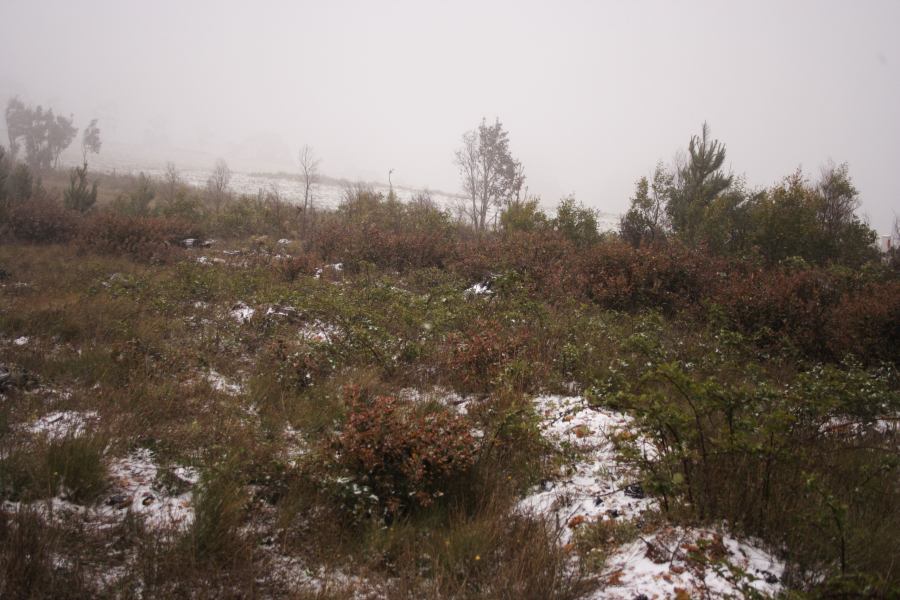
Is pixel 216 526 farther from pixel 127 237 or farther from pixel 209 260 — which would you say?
pixel 127 237

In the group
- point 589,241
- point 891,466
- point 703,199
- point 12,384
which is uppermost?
point 703,199

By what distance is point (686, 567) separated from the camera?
2.33m

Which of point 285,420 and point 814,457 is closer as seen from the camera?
point 814,457

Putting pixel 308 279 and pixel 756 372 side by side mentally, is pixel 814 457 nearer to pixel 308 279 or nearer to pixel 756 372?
pixel 756 372

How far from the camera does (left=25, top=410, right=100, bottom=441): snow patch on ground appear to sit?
338 cm

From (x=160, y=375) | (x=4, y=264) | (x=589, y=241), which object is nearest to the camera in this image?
(x=160, y=375)

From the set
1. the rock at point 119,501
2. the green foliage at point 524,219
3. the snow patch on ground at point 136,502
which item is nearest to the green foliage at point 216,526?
the snow patch on ground at point 136,502

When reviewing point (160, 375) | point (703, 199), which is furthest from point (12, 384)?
point (703, 199)

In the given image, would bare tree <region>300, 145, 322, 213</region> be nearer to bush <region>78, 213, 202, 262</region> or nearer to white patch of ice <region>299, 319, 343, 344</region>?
bush <region>78, 213, 202, 262</region>

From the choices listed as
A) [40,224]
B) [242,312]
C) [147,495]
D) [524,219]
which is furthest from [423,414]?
[40,224]

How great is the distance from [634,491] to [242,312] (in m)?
6.72

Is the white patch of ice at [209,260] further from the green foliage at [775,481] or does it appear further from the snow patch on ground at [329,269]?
the green foliage at [775,481]

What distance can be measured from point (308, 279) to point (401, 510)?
24.3 feet

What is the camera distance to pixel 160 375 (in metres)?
4.69
